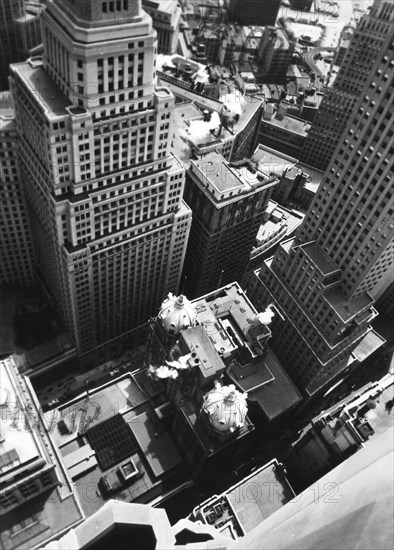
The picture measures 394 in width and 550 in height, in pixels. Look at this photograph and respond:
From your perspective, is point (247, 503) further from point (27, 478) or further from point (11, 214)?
point (11, 214)

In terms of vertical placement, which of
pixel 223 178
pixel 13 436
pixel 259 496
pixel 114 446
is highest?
pixel 223 178

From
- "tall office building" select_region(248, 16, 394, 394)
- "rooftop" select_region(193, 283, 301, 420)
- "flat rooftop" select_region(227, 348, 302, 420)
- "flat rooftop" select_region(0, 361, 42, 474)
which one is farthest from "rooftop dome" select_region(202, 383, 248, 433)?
"flat rooftop" select_region(0, 361, 42, 474)

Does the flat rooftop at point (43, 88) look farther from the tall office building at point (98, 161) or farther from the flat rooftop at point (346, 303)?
the flat rooftop at point (346, 303)

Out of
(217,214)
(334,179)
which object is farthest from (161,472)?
(334,179)

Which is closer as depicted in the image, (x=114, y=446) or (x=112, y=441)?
(x=114, y=446)

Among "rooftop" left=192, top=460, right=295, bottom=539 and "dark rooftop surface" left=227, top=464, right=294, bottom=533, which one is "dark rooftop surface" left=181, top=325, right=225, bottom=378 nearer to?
"rooftop" left=192, top=460, right=295, bottom=539

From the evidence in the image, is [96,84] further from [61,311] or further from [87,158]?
[61,311]

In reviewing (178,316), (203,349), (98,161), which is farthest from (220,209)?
(203,349)
